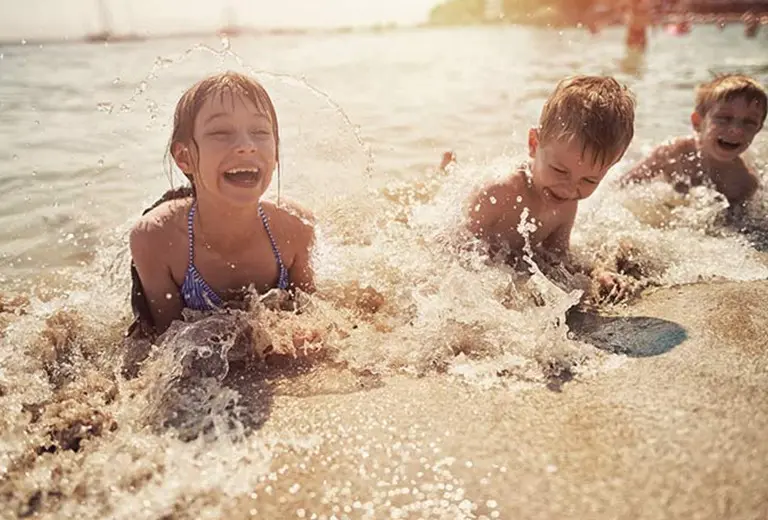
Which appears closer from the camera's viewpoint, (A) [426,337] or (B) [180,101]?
(A) [426,337]

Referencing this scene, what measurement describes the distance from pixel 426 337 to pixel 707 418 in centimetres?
104

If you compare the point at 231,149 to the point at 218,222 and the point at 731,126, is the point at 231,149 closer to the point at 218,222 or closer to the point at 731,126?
the point at 218,222

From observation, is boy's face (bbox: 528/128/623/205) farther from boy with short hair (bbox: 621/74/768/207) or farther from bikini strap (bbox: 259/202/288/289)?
boy with short hair (bbox: 621/74/768/207)

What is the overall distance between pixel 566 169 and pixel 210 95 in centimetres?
172

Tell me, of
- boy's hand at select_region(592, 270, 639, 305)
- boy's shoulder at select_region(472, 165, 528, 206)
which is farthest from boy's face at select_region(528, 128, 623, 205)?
boy's hand at select_region(592, 270, 639, 305)

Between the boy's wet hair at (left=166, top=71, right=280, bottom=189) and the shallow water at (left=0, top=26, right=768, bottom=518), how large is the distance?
591mm

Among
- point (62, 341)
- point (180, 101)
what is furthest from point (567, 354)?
point (62, 341)

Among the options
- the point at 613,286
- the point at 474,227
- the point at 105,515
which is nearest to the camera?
the point at 105,515

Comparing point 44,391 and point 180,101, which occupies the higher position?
point 180,101

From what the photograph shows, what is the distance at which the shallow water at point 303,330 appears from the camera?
189 centimetres

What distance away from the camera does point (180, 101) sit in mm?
2826

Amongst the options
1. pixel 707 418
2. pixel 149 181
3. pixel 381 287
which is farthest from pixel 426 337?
pixel 149 181

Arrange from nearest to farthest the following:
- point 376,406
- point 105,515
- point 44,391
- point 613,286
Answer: point 105,515, point 376,406, point 44,391, point 613,286

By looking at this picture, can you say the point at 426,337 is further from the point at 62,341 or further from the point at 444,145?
the point at 444,145
